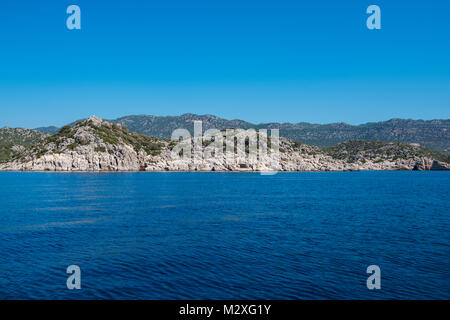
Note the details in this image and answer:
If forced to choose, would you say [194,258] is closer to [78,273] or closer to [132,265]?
[132,265]

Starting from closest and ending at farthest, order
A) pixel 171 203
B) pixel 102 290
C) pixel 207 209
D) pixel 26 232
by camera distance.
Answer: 1. pixel 102 290
2. pixel 26 232
3. pixel 207 209
4. pixel 171 203

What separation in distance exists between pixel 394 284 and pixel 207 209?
50934 mm

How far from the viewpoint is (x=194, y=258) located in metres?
37.2

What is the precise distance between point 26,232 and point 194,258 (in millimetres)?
27277

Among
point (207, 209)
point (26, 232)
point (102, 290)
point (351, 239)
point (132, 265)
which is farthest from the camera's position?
point (207, 209)

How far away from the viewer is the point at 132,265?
34469mm

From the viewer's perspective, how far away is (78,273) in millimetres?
30875
